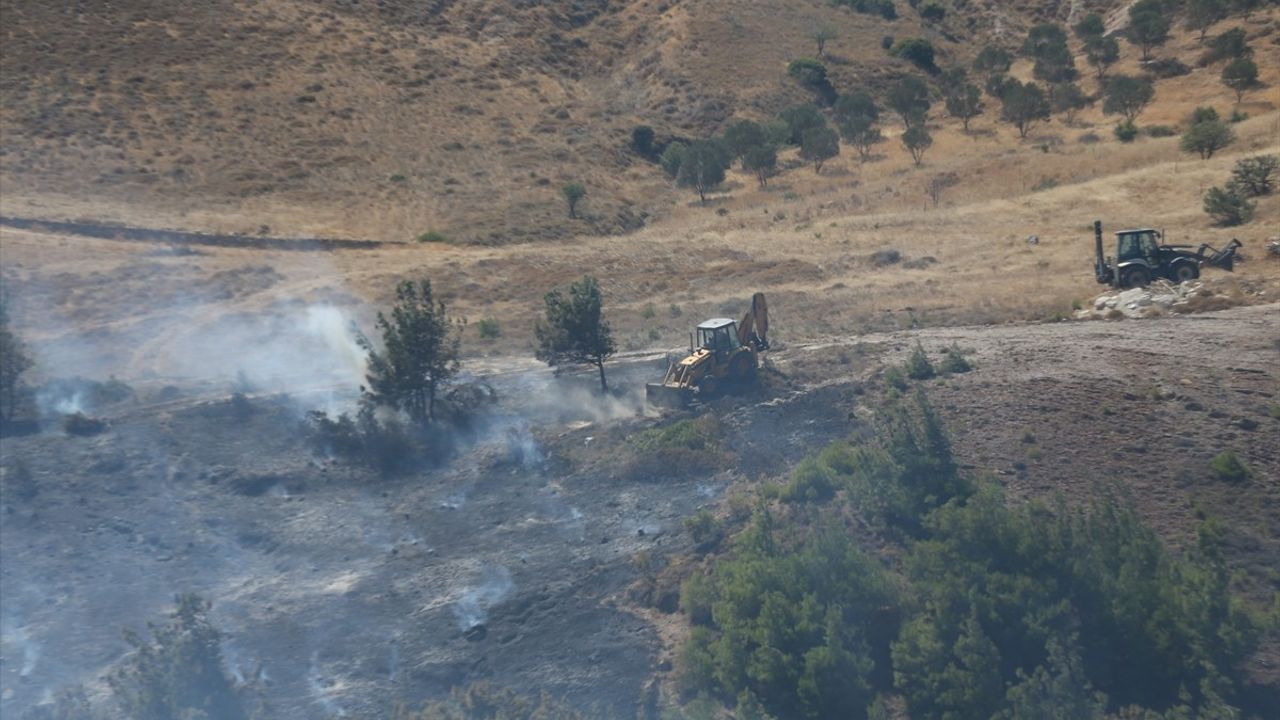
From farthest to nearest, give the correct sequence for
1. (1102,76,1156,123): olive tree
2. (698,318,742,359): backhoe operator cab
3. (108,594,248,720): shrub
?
(1102,76,1156,123): olive tree < (698,318,742,359): backhoe operator cab < (108,594,248,720): shrub

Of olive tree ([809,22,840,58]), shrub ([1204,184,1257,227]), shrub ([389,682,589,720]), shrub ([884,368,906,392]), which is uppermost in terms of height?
olive tree ([809,22,840,58])

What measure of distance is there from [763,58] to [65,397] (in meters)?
56.7

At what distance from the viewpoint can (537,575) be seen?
70.6 ft

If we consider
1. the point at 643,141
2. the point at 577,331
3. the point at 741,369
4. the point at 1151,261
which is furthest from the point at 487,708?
the point at 643,141

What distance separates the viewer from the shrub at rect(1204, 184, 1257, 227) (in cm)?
3888

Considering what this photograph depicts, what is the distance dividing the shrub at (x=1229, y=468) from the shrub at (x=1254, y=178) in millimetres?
22721

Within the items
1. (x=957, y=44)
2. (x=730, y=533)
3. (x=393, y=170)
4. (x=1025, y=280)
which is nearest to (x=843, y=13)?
(x=957, y=44)

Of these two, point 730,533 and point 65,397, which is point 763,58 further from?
point 730,533

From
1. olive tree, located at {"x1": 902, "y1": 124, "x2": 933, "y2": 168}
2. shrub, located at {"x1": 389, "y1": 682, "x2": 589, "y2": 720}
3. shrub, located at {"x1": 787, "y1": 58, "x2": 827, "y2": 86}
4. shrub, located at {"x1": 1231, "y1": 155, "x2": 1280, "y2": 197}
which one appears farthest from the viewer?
shrub, located at {"x1": 787, "y1": 58, "x2": 827, "y2": 86}

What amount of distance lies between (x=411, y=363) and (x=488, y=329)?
1042 cm

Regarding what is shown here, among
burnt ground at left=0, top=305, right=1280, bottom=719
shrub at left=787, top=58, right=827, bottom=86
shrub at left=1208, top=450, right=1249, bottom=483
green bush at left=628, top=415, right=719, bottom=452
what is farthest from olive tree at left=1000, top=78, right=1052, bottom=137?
shrub at left=1208, top=450, right=1249, bottom=483

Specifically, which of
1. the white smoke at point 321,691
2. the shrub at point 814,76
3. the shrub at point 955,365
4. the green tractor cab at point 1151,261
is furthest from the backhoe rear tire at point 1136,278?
the shrub at point 814,76

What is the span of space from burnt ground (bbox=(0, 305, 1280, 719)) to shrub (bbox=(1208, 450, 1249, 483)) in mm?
151

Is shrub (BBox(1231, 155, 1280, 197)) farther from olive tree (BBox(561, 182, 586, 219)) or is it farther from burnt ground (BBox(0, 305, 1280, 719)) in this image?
olive tree (BBox(561, 182, 586, 219))
